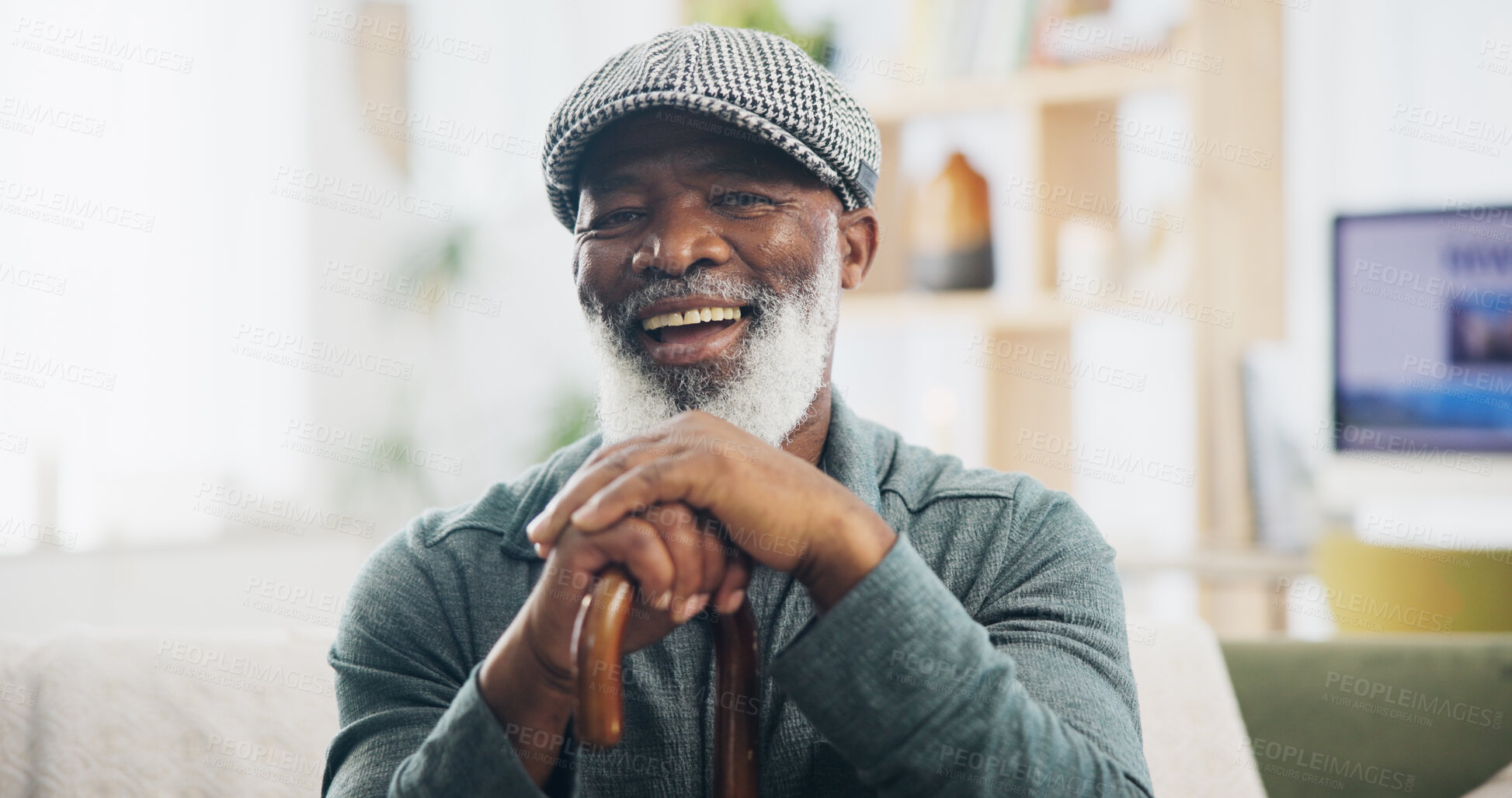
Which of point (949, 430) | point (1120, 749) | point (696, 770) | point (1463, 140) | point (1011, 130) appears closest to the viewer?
point (1120, 749)

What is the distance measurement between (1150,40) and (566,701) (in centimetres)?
281

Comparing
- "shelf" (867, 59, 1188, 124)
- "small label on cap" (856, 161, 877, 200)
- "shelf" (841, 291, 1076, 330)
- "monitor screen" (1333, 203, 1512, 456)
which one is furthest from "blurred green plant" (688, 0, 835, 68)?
"small label on cap" (856, 161, 877, 200)

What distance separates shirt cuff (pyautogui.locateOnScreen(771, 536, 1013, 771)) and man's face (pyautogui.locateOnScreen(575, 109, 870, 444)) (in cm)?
36

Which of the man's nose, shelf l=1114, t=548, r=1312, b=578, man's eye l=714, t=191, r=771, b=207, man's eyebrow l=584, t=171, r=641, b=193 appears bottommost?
shelf l=1114, t=548, r=1312, b=578

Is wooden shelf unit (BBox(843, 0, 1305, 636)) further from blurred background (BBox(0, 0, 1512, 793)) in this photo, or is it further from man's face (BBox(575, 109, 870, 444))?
man's face (BBox(575, 109, 870, 444))

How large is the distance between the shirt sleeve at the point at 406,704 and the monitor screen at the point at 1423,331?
292 cm

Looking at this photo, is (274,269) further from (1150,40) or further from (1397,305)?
(1397,305)

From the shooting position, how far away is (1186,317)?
3047 mm

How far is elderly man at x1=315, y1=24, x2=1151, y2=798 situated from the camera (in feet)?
2.67

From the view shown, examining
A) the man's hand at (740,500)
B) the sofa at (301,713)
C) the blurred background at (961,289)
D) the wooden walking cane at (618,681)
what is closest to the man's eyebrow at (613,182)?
the man's hand at (740,500)

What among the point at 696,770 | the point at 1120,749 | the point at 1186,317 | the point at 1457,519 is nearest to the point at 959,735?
the point at 1120,749

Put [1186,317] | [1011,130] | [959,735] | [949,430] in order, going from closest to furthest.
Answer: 1. [959,735]
2. [1186,317]
3. [1011,130]
4. [949,430]

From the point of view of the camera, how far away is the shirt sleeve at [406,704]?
33.8 inches

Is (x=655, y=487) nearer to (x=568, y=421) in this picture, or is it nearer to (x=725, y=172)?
(x=725, y=172)
